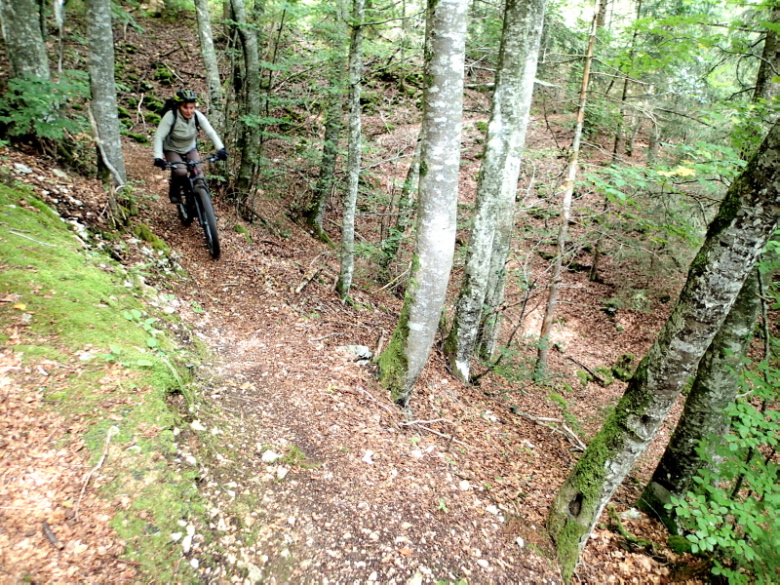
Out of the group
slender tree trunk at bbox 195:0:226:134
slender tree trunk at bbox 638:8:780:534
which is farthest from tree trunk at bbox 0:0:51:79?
slender tree trunk at bbox 638:8:780:534

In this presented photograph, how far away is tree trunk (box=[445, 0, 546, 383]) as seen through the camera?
18.6 feet

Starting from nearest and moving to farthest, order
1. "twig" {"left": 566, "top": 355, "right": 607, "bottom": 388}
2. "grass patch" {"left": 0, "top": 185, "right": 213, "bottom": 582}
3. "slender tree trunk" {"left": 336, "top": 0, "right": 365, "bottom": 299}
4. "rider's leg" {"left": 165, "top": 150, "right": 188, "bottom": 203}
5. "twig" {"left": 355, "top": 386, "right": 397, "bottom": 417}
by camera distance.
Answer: "grass patch" {"left": 0, "top": 185, "right": 213, "bottom": 582}, "twig" {"left": 355, "top": 386, "right": 397, "bottom": 417}, "slender tree trunk" {"left": 336, "top": 0, "right": 365, "bottom": 299}, "rider's leg" {"left": 165, "top": 150, "right": 188, "bottom": 203}, "twig" {"left": 566, "top": 355, "right": 607, "bottom": 388}

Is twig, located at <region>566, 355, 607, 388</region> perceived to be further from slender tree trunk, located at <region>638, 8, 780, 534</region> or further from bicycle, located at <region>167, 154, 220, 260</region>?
bicycle, located at <region>167, 154, 220, 260</region>

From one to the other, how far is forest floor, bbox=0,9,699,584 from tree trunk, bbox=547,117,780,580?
47 cm

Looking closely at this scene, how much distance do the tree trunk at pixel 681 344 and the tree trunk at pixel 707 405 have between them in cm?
129

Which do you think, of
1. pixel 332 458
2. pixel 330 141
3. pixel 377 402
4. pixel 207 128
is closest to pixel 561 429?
pixel 377 402

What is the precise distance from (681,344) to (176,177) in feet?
22.8

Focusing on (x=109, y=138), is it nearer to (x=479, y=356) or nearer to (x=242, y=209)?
(x=242, y=209)

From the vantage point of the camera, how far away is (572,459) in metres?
5.62

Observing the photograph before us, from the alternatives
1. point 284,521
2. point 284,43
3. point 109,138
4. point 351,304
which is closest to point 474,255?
point 351,304

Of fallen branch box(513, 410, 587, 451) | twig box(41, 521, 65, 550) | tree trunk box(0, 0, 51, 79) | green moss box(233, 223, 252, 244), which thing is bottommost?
fallen branch box(513, 410, 587, 451)

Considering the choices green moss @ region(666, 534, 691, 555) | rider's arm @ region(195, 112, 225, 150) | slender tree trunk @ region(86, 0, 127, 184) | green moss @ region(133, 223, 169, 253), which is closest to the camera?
green moss @ region(666, 534, 691, 555)

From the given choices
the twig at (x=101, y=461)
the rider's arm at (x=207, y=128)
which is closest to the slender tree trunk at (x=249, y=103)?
the rider's arm at (x=207, y=128)

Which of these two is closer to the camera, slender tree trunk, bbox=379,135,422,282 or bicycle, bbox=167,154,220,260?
bicycle, bbox=167,154,220,260
